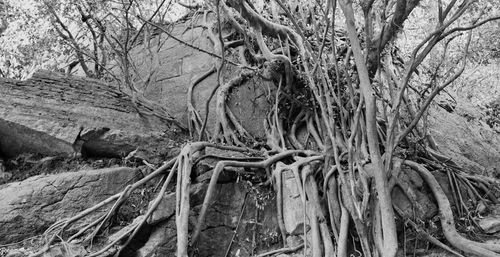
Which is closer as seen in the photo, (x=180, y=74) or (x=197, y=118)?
(x=197, y=118)

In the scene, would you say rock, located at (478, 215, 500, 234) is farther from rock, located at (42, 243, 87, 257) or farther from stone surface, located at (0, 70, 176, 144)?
stone surface, located at (0, 70, 176, 144)

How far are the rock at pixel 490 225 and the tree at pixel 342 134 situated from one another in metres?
0.22

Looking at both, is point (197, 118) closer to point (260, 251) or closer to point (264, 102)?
point (264, 102)

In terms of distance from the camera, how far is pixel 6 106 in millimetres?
4180

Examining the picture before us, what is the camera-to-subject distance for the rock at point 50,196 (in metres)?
3.38

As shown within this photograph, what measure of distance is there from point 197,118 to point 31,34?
113 inches

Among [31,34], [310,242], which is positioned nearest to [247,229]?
[310,242]

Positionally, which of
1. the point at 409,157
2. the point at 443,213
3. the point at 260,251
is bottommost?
the point at 260,251

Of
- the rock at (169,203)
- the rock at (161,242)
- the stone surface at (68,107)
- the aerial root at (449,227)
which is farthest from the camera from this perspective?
the stone surface at (68,107)

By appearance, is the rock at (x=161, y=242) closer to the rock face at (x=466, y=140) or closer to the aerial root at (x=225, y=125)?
the aerial root at (x=225, y=125)

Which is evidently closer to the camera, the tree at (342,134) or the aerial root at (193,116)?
the tree at (342,134)

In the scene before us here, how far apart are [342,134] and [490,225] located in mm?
1521

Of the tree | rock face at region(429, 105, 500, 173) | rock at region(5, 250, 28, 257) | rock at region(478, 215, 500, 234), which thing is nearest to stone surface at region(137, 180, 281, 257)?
the tree

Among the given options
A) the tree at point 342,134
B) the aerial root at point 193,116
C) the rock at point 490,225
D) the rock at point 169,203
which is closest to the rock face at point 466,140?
the tree at point 342,134
